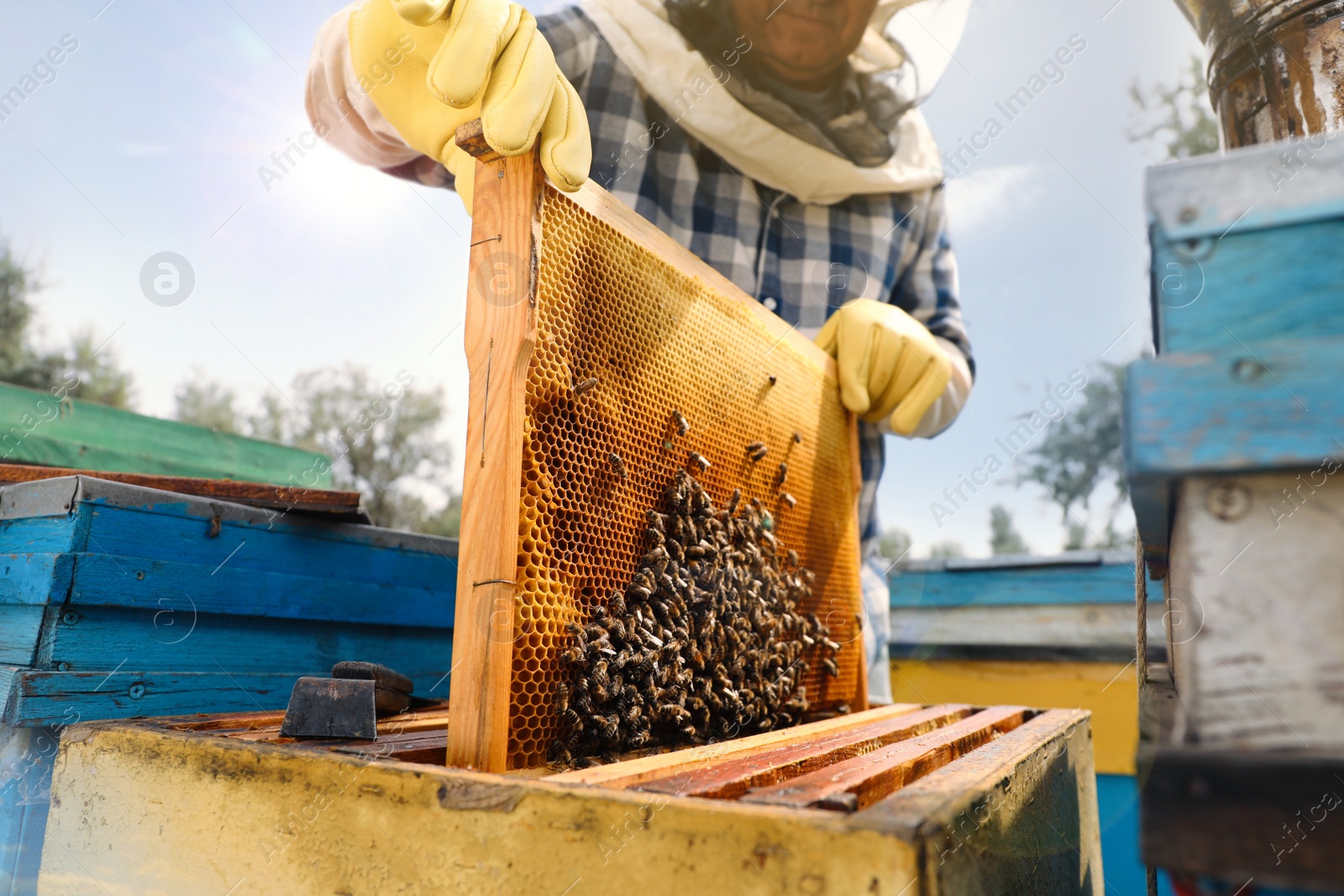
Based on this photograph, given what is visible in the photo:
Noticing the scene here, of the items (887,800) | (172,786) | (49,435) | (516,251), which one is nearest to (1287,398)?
(887,800)

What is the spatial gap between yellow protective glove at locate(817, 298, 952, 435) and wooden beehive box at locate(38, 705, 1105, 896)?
133cm

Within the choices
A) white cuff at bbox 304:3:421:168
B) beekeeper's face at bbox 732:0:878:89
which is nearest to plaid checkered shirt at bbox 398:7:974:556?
white cuff at bbox 304:3:421:168

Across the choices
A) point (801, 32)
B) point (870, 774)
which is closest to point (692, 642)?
point (870, 774)

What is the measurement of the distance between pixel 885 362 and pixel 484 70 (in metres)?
1.62

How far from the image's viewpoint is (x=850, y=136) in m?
2.80

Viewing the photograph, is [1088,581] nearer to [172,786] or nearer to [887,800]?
[887,800]

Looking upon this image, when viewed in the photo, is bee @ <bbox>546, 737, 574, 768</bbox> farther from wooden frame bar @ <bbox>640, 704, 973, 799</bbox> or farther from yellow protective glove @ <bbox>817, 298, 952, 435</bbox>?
yellow protective glove @ <bbox>817, 298, 952, 435</bbox>

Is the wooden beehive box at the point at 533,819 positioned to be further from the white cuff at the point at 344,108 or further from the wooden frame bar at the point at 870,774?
the white cuff at the point at 344,108

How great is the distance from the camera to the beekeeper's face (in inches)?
101

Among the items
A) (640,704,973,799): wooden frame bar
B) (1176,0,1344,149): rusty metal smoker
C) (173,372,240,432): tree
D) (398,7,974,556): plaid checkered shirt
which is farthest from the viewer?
(173,372,240,432): tree

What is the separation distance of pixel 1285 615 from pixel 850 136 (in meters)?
2.42

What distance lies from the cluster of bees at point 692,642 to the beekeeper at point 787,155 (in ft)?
2.70

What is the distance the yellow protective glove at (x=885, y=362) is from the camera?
249 centimetres

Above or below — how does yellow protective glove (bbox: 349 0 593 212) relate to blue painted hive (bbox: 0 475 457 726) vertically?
above
